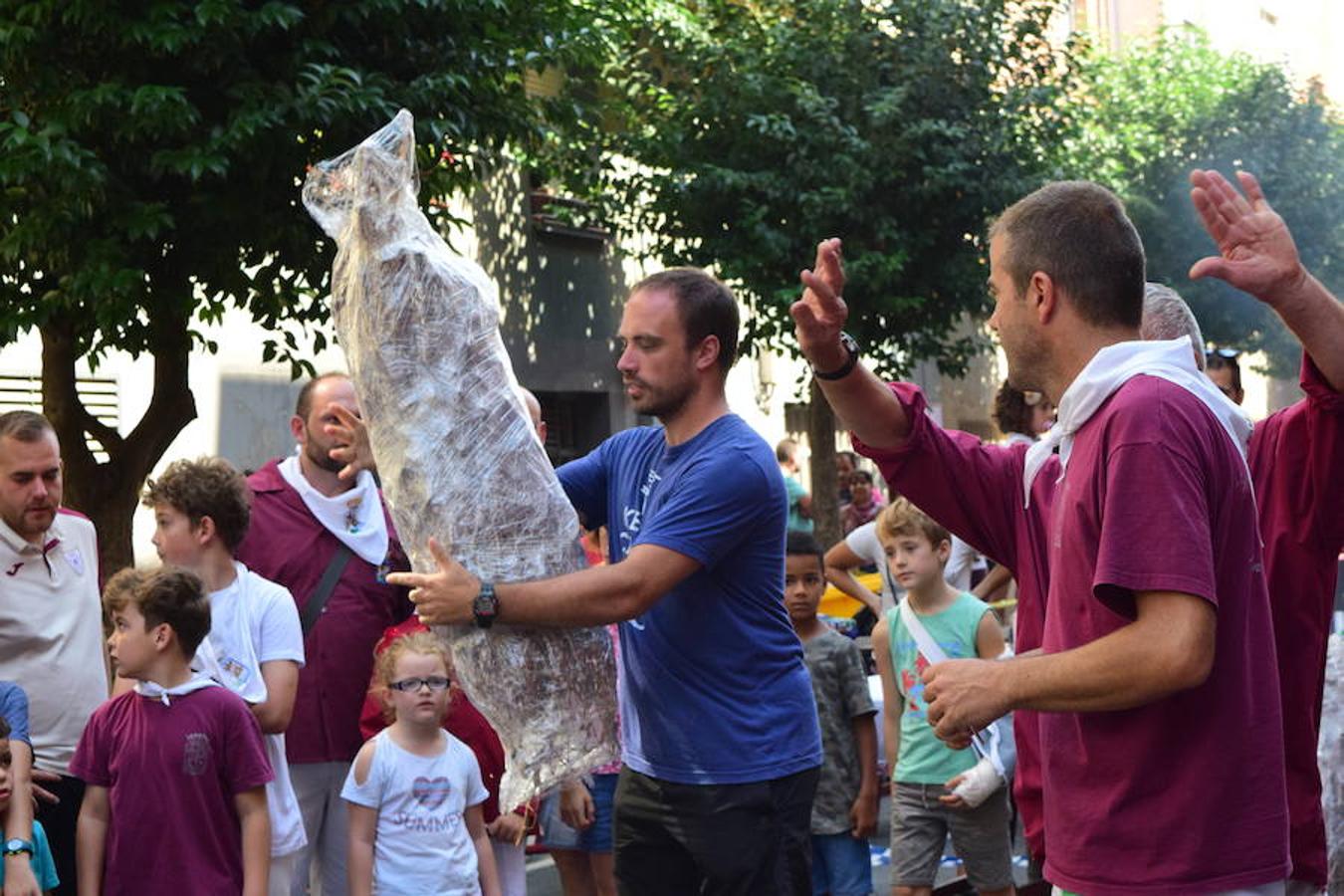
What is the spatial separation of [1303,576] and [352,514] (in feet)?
11.6

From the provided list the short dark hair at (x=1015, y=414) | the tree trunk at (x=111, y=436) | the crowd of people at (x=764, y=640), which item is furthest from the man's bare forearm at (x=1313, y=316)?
the tree trunk at (x=111, y=436)

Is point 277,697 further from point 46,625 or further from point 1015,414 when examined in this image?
point 1015,414

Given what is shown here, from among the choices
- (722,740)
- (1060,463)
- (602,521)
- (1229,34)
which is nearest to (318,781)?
(602,521)

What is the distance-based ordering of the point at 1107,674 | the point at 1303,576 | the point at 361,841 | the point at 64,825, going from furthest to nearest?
the point at 361,841 → the point at 64,825 → the point at 1303,576 → the point at 1107,674

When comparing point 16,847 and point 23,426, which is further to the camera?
point 23,426

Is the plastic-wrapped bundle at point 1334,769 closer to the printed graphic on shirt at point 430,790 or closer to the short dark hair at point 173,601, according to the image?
the printed graphic on shirt at point 430,790

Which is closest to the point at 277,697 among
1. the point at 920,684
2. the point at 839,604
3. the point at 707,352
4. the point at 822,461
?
the point at 707,352

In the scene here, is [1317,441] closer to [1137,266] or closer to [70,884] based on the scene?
[1137,266]

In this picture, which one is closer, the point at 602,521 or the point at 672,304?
the point at 672,304

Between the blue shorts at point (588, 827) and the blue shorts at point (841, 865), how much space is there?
75 cm

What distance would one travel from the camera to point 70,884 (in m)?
5.64

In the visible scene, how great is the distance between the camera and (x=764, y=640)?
4.40 meters

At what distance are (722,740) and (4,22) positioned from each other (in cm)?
643

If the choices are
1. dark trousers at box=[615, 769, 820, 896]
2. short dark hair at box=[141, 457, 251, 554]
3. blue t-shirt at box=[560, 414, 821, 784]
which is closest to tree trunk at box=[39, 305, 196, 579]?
short dark hair at box=[141, 457, 251, 554]
